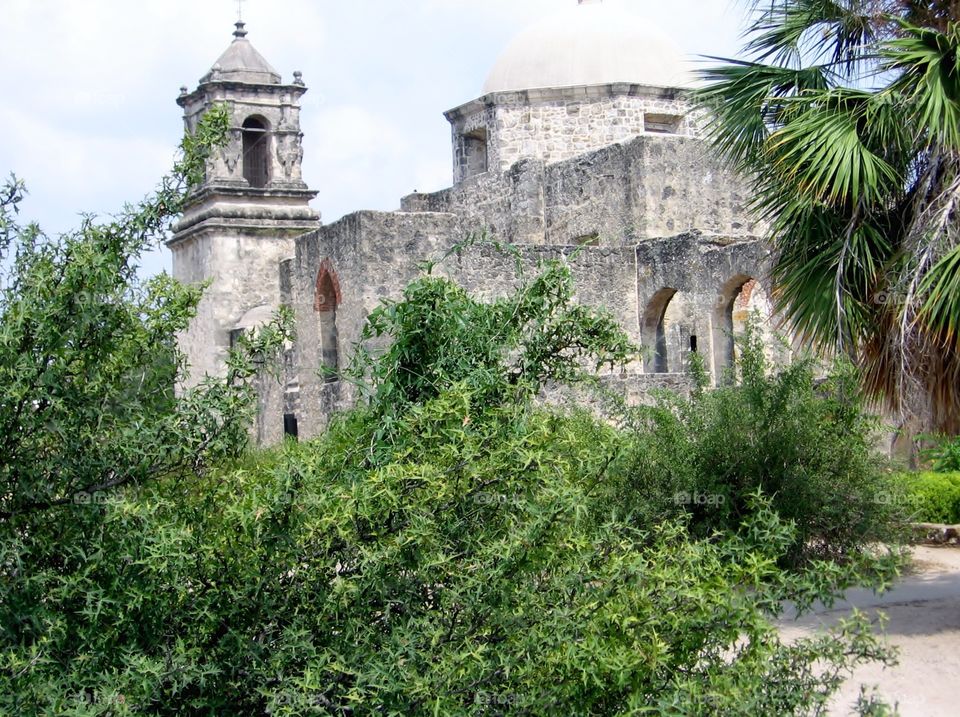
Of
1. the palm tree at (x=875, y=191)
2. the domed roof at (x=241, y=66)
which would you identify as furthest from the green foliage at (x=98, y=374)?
the domed roof at (x=241, y=66)

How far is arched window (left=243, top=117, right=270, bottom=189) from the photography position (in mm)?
25734

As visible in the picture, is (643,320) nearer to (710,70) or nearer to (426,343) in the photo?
(710,70)

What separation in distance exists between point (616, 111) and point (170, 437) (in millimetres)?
16961

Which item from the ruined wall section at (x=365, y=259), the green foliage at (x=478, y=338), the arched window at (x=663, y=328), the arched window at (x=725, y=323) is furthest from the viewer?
the arched window at (x=663, y=328)

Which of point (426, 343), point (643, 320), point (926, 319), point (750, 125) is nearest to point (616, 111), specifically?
point (643, 320)

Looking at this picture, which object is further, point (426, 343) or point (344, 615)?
point (426, 343)

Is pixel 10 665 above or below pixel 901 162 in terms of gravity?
below

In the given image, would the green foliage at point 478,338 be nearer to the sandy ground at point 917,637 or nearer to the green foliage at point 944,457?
the sandy ground at point 917,637

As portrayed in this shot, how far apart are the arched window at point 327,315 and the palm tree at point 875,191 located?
773 centimetres

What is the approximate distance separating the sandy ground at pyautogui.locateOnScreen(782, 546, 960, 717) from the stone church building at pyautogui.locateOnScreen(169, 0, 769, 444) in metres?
3.71

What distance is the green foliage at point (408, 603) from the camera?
3746 mm

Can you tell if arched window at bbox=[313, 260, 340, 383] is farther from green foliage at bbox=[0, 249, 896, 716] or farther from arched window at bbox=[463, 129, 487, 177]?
green foliage at bbox=[0, 249, 896, 716]

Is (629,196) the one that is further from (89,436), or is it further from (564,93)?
(89,436)

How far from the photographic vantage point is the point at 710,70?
9.16 m
